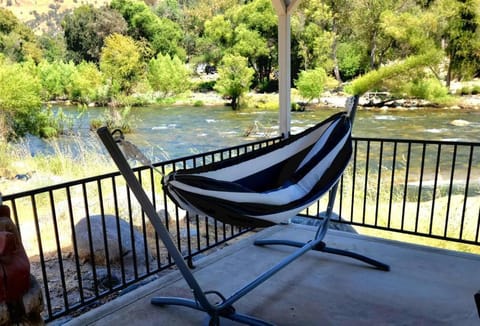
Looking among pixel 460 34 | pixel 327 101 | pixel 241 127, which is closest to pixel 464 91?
pixel 460 34

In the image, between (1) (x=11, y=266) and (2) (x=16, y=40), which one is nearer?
(1) (x=11, y=266)

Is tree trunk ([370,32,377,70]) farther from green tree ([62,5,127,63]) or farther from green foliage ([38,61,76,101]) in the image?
green foliage ([38,61,76,101])

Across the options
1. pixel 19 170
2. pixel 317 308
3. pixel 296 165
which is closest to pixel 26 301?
pixel 317 308

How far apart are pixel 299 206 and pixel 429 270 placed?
1173mm

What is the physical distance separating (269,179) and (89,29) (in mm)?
21033

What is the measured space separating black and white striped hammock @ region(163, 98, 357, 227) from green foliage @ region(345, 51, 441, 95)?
14141 mm

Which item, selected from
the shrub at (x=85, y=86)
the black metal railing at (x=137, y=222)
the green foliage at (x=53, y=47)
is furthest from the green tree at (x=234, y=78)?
the black metal railing at (x=137, y=222)

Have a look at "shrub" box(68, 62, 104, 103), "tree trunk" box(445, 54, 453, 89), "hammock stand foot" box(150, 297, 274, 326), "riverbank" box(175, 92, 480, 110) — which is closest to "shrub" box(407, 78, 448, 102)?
"riverbank" box(175, 92, 480, 110)

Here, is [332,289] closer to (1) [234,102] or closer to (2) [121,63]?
(1) [234,102]

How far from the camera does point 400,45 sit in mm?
16875

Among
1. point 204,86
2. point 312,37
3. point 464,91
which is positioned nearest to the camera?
point 464,91

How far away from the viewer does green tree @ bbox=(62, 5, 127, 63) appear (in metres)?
19.6

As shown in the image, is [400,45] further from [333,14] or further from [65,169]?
[65,169]

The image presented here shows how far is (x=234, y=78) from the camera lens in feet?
62.6
